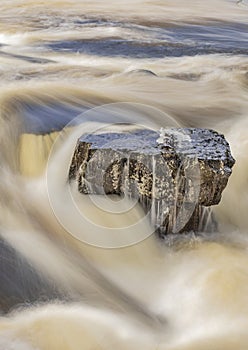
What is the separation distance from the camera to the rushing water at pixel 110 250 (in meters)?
2.60

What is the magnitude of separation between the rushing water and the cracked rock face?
0.13 m

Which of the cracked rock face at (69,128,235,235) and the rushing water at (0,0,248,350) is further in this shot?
the cracked rock face at (69,128,235,235)

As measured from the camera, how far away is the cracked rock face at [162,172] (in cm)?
316

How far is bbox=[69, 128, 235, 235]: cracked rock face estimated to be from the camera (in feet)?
10.4

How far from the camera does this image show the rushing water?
260 cm

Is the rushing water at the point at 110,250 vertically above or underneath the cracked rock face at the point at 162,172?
underneath

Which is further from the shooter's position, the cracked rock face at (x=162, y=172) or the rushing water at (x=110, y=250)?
the cracked rock face at (x=162, y=172)

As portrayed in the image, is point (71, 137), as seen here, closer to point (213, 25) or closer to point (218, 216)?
point (218, 216)

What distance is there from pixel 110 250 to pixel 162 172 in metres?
0.58

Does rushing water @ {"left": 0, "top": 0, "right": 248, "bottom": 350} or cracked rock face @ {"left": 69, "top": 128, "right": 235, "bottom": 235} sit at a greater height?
cracked rock face @ {"left": 69, "top": 128, "right": 235, "bottom": 235}

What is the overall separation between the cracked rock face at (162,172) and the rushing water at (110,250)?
0.13 metres

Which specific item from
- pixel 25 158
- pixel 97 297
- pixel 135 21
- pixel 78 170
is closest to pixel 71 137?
pixel 25 158

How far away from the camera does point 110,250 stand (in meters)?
3.23

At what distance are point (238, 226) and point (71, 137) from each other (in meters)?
1.51
